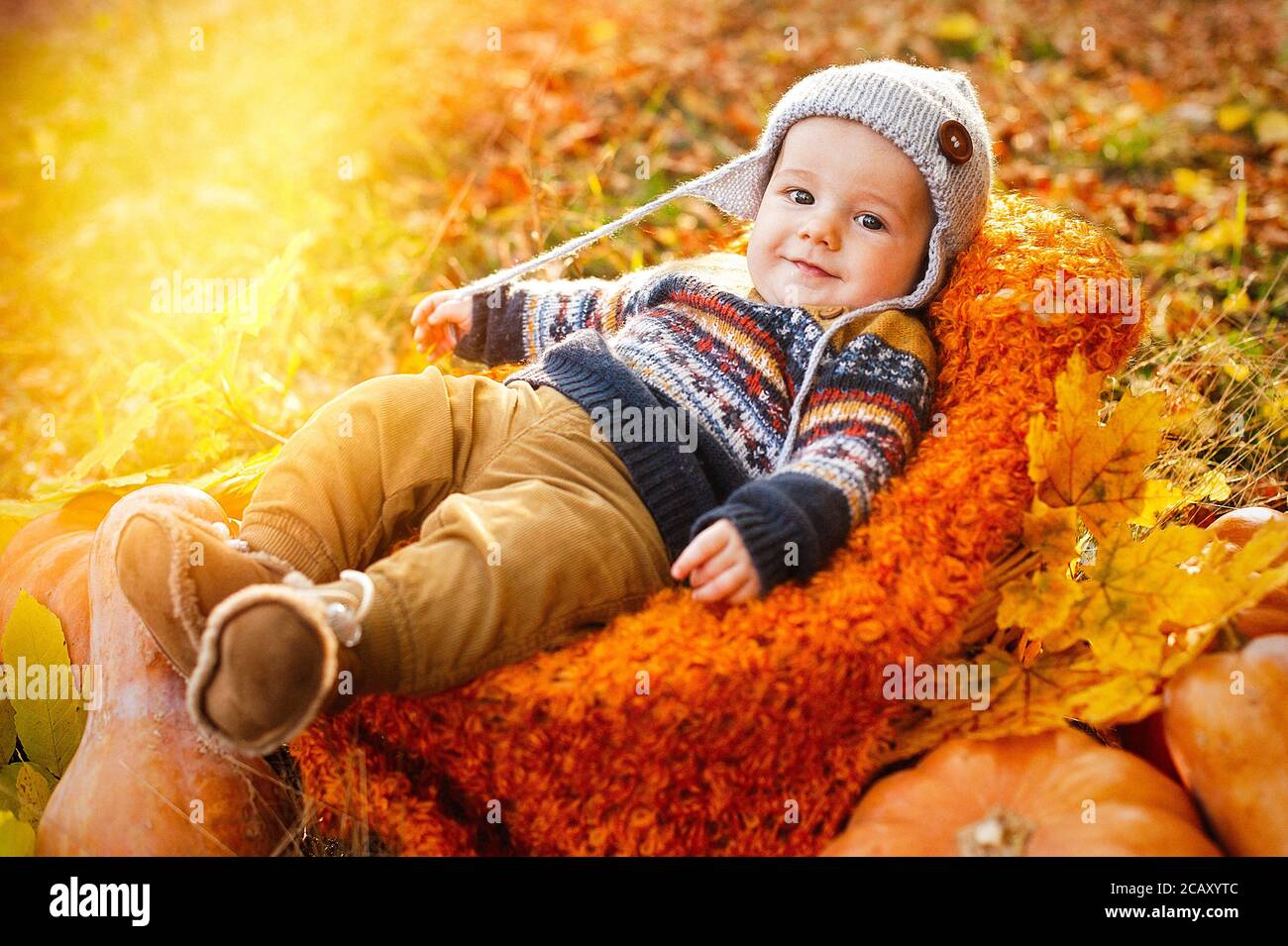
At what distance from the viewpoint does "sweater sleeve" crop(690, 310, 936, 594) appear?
5.47 ft

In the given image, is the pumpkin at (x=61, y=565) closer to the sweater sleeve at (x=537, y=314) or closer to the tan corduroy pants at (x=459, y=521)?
the tan corduroy pants at (x=459, y=521)

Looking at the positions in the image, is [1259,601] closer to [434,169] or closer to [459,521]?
[459,521]

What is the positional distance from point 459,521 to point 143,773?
64 cm

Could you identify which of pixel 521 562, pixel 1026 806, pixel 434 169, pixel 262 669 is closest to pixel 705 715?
pixel 521 562

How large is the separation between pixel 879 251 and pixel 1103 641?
0.84m

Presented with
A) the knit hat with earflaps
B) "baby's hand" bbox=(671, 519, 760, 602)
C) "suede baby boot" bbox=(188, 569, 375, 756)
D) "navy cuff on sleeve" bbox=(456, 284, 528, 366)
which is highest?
the knit hat with earflaps

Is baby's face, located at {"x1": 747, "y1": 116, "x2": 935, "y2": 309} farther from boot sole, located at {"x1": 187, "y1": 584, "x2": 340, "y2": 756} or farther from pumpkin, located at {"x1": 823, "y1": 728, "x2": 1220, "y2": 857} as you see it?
boot sole, located at {"x1": 187, "y1": 584, "x2": 340, "y2": 756}

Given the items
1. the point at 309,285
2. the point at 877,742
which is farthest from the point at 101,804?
the point at 309,285

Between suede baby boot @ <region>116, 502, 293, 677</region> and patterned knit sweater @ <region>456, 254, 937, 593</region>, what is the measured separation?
2.24ft

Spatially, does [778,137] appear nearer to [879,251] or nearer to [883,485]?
[879,251]

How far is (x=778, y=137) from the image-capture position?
227 cm

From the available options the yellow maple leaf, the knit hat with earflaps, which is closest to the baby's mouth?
the knit hat with earflaps

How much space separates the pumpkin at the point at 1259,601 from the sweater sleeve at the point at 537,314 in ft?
4.09

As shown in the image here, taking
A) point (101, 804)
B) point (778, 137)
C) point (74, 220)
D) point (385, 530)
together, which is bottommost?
point (101, 804)
